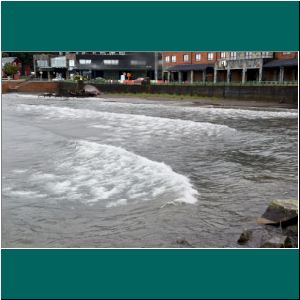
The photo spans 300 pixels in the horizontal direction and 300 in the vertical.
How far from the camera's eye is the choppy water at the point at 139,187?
5551 mm

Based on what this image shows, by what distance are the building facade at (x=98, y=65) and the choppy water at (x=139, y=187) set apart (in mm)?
33167

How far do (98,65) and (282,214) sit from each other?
50.3m

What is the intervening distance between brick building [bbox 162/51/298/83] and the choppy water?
54.4 ft

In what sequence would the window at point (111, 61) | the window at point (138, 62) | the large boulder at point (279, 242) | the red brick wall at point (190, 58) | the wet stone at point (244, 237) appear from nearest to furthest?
the large boulder at point (279, 242) → the wet stone at point (244, 237) → the red brick wall at point (190, 58) → the window at point (138, 62) → the window at point (111, 61)

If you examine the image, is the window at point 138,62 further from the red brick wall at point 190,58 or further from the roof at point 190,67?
the roof at point 190,67

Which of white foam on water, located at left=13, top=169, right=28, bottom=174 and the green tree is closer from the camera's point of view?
white foam on water, located at left=13, top=169, right=28, bottom=174

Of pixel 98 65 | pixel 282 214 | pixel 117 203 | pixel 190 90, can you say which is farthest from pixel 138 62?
pixel 282 214

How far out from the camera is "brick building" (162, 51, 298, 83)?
3203 centimetres

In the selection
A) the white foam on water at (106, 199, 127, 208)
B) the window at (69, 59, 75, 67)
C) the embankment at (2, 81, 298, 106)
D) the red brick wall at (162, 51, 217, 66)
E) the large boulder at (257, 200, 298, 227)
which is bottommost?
the white foam on water at (106, 199, 127, 208)

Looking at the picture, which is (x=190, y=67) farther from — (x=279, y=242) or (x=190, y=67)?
(x=279, y=242)

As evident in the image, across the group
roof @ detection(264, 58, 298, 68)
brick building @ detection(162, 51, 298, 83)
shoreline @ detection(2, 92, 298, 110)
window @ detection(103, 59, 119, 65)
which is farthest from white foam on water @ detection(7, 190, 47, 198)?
window @ detection(103, 59, 119, 65)

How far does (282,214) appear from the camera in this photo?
5.34 metres

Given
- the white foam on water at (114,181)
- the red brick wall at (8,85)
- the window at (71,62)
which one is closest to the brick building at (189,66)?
the window at (71,62)

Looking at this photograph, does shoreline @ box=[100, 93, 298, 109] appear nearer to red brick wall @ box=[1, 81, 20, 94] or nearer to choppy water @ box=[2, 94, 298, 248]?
choppy water @ box=[2, 94, 298, 248]
